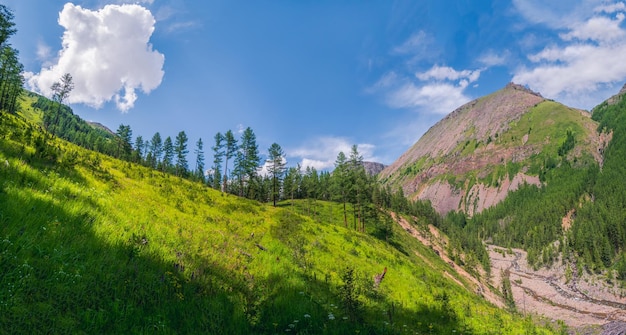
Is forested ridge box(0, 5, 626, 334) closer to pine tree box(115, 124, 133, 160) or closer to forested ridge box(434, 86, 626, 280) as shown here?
pine tree box(115, 124, 133, 160)

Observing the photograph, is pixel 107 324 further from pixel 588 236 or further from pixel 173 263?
pixel 588 236

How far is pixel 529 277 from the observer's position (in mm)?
118000

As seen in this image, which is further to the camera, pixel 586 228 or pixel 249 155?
pixel 586 228

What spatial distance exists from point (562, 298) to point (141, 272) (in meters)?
120

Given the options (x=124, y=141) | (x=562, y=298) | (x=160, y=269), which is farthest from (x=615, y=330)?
(x=124, y=141)

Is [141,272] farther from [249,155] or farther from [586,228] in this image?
[586,228]

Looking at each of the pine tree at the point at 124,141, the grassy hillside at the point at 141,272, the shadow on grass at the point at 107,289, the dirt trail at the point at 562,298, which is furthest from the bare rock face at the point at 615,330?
the pine tree at the point at 124,141

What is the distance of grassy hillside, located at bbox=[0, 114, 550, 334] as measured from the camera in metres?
4.86

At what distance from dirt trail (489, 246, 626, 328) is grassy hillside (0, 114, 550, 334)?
61.0 m

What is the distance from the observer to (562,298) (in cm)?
8738

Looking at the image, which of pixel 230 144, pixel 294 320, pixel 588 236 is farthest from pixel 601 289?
pixel 294 320

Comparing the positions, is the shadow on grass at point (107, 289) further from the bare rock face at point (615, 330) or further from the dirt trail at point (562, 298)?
the dirt trail at point (562, 298)

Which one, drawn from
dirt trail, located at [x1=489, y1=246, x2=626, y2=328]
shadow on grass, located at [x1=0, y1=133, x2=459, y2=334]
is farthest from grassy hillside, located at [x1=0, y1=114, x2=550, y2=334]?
dirt trail, located at [x1=489, y1=246, x2=626, y2=328]

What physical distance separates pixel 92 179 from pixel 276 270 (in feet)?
27.0
